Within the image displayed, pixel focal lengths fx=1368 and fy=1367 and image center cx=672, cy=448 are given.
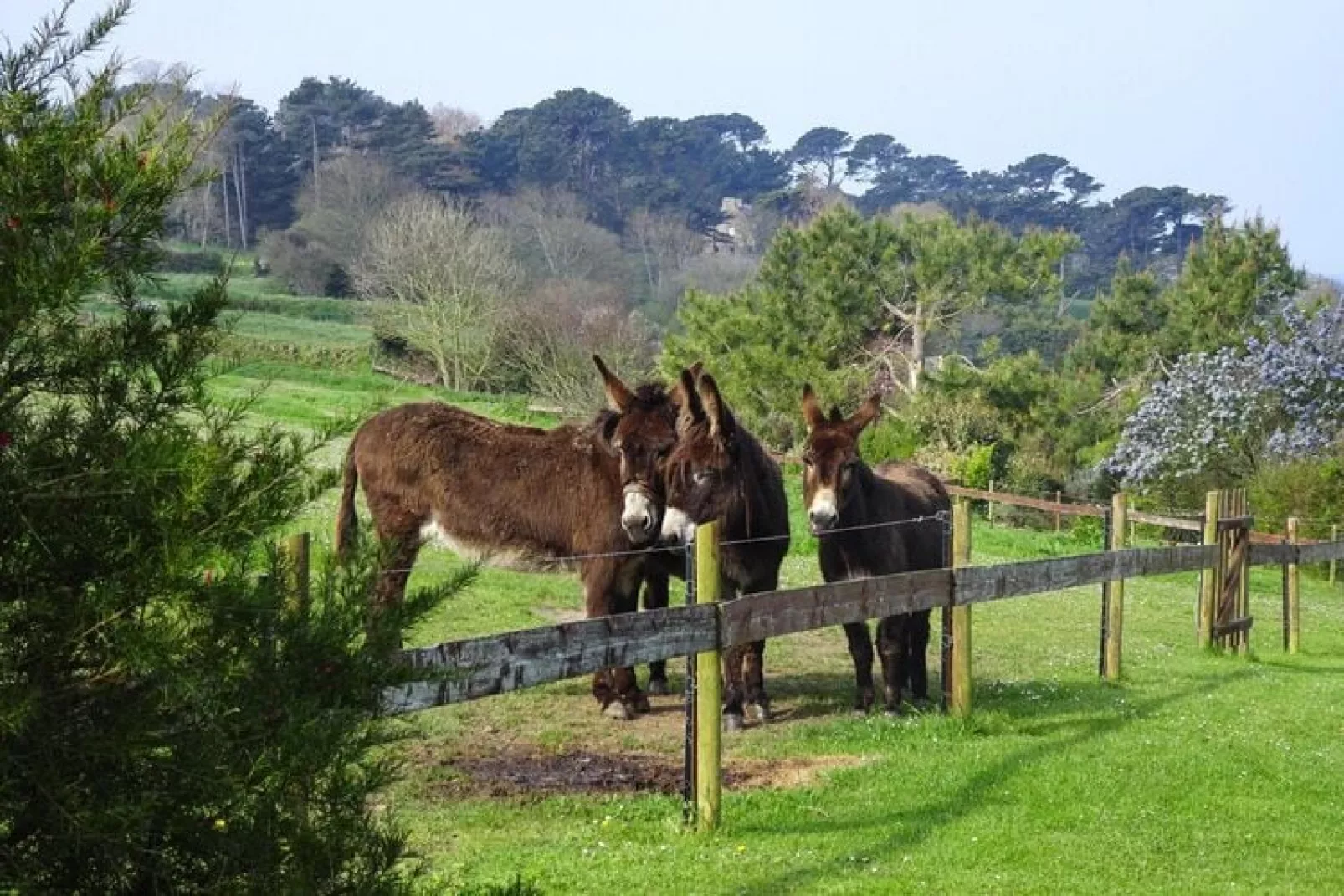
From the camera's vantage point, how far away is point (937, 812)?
686cm

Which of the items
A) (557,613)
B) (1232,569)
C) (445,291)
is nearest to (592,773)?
(557,613)

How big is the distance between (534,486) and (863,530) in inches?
95.7

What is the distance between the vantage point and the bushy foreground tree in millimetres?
2502

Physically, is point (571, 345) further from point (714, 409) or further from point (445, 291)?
point (714, 409)

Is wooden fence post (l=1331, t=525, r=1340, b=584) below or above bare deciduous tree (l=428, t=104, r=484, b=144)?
below

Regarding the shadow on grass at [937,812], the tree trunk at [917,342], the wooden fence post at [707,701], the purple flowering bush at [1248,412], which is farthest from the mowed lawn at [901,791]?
the tree trunk at [917,342]

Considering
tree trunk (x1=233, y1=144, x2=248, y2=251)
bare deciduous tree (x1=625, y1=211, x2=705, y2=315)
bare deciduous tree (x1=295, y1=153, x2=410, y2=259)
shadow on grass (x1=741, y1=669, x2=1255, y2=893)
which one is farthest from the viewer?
bare deciduous tree (x1=625, y1=211, x2=705, y2=315)

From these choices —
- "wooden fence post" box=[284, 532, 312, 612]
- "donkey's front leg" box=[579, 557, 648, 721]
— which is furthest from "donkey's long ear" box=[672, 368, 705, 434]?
"wooden fence post" box=[284, 532, 312, 612]

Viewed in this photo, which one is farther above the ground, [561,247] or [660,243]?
[660,243]

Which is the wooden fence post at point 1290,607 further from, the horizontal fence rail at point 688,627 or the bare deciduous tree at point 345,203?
the bare deciduous tree at point 345,203

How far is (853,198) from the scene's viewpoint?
116375mm

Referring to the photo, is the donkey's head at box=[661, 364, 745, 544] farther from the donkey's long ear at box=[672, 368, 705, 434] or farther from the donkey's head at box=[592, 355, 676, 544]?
the donkey's head at box=[592, 355, 676, 544]

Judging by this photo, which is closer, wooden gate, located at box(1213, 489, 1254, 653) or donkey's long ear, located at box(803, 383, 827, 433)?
donkey's long ear, located at box(803, 383, 827, 433)

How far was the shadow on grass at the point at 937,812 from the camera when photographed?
579 cm
